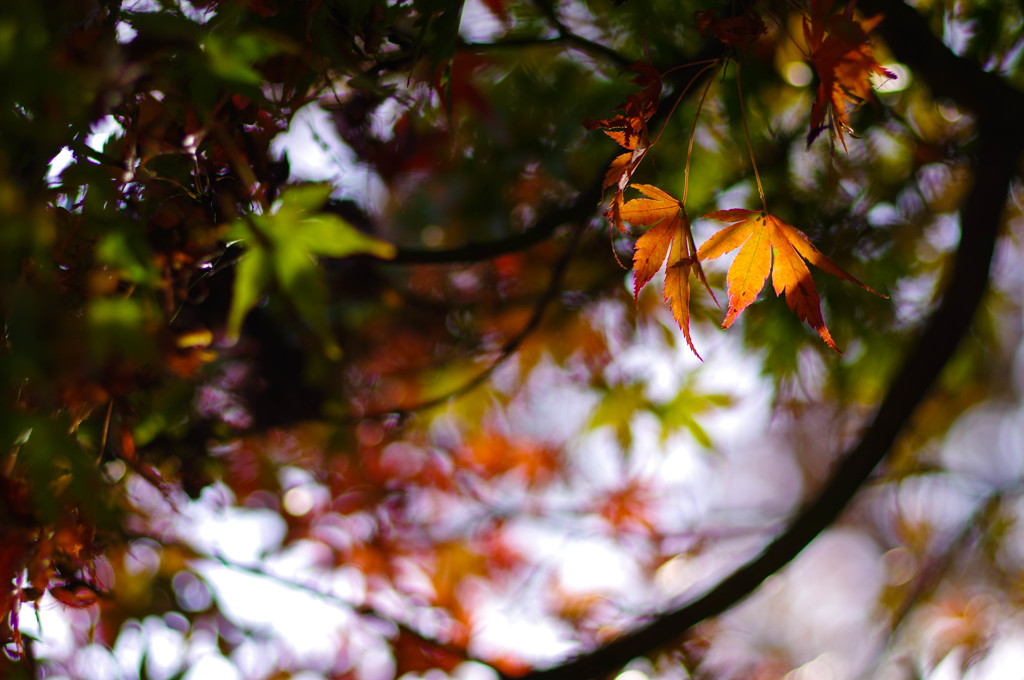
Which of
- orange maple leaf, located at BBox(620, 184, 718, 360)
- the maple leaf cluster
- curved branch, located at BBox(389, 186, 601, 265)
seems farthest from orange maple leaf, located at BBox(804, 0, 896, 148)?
curved branch, located at BBox(389, 186, 601, 265)

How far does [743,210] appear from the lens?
452mm

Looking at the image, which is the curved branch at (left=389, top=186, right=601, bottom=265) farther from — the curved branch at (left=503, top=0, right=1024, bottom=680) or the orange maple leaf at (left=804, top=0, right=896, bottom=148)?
the curved branch at (left=503, top=0, right=1024, bottom=680)

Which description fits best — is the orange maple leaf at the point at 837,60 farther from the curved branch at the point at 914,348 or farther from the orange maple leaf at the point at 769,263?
the curved branch at the point at 914,348

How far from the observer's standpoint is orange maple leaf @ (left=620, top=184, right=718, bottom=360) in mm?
435

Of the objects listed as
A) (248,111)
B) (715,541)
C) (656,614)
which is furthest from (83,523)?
(715,541)

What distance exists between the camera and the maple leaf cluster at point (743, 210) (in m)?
0.37

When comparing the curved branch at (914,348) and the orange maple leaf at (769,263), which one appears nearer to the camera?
the orange maple leaf at (769,263)

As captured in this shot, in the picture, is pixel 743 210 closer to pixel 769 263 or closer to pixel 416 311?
pixel 769 263

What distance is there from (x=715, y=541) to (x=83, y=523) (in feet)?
4.22

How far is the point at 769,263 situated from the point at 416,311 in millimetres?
738

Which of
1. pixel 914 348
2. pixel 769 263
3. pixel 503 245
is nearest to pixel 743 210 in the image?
pixel 769 263

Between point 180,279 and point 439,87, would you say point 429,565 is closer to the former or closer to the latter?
point 180,279

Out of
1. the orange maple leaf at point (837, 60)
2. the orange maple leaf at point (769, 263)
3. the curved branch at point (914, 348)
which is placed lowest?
the curved branch at point (914, 348)

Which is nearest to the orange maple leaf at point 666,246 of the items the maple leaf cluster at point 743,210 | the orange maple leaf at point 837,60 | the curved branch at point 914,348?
the maple leaf cluster at point 743,210
